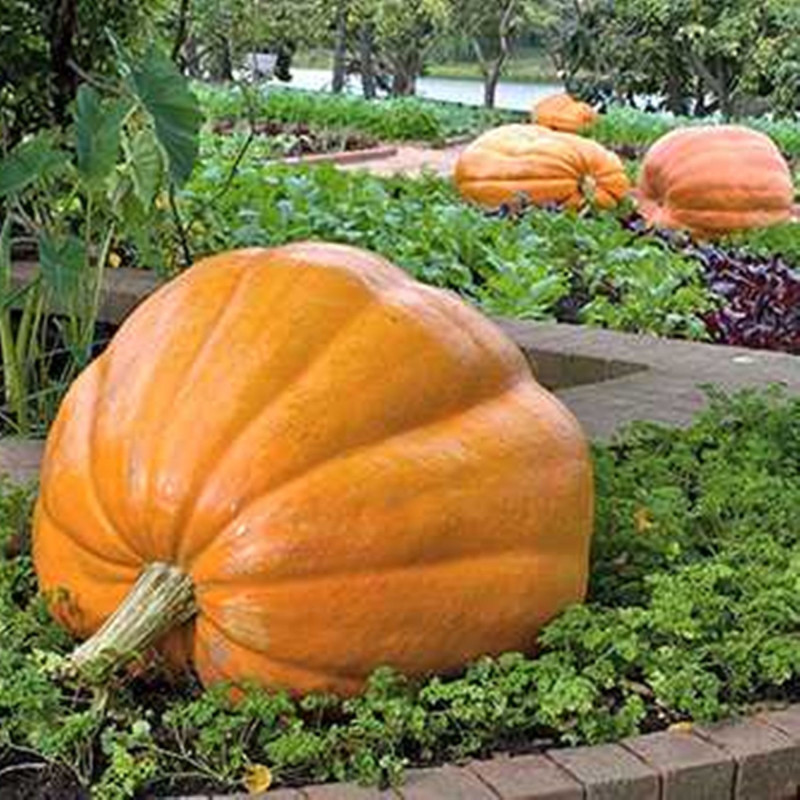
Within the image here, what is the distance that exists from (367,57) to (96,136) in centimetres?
2863

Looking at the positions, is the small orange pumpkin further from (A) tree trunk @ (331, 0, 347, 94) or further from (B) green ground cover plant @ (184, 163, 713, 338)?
(B) green ground cover plant @ (184, 163, 713, 338)

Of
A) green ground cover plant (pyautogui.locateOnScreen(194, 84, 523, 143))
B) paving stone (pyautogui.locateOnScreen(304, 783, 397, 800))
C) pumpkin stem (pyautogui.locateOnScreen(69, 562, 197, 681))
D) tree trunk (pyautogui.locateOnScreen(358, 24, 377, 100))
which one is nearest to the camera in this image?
paving stone (pyautogui.locateOnScreen(304, 783, 397, 800))

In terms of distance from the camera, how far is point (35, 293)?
4.11 metres

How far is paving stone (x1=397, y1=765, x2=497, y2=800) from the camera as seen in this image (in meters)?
2.33

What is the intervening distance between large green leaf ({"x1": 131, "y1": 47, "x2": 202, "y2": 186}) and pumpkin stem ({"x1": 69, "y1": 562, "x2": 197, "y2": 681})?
1.07 metres

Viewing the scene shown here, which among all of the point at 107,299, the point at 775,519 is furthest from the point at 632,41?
the point at 775,519

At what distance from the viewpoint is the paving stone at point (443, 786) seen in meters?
2.33

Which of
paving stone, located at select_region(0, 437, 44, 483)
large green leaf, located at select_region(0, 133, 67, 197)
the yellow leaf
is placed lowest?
paving stone, located at select_region(0, 437, 44, 483)

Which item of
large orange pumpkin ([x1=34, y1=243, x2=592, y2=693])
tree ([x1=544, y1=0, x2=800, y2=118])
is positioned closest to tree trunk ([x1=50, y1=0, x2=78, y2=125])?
large orange pumpkin ([x1=34, y1=243, x2=592, y2=693])

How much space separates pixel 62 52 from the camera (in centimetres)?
500

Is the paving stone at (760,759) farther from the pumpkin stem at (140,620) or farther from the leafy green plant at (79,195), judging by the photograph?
the leafy green plant at (79,195)

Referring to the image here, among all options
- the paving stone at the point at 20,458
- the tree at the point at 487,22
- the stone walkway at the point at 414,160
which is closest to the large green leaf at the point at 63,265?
the paving stone at the point at 20,458

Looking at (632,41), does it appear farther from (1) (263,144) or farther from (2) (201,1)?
(2) (201,1)

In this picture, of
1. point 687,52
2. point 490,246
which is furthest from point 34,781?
point 687,52
